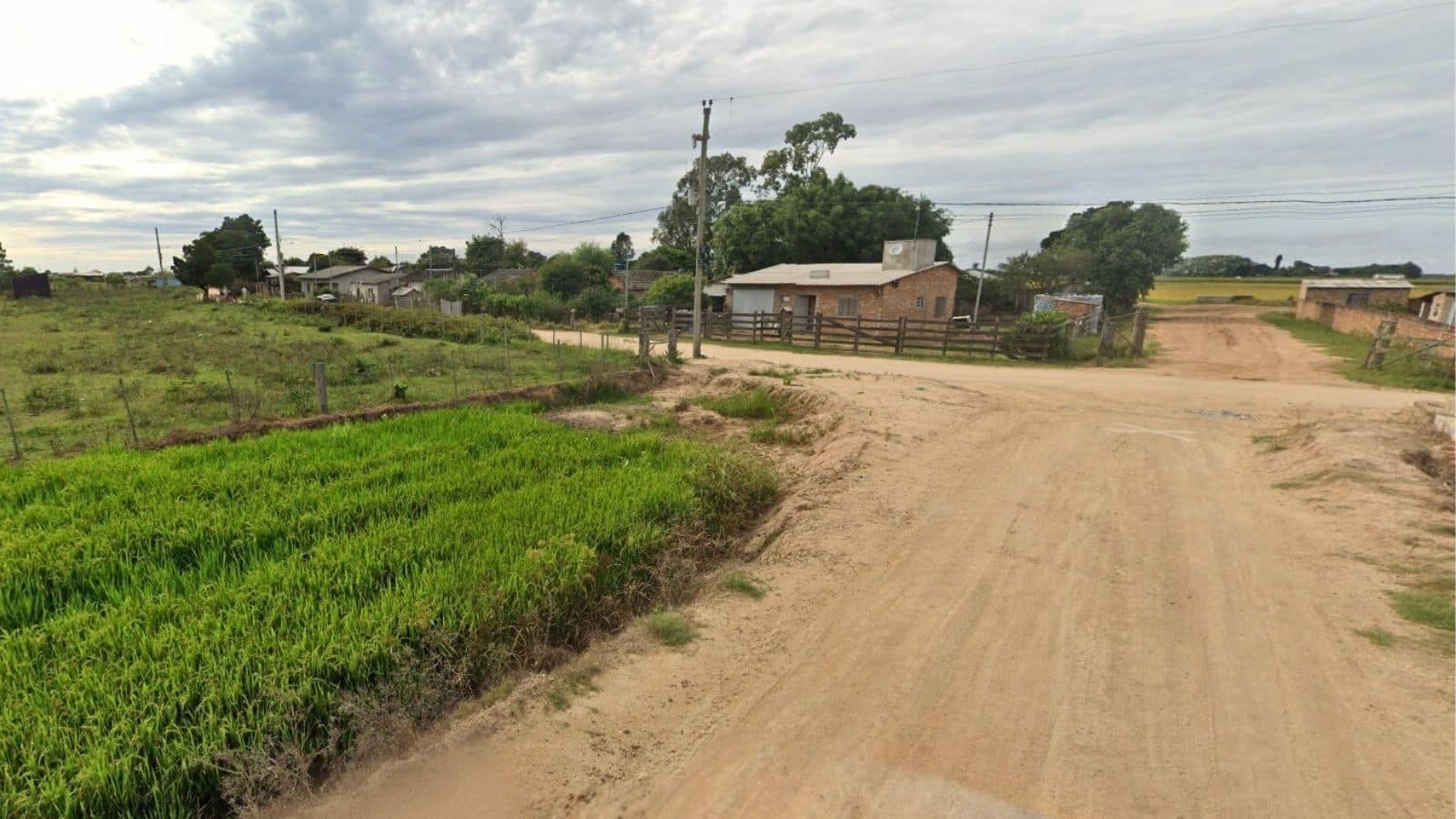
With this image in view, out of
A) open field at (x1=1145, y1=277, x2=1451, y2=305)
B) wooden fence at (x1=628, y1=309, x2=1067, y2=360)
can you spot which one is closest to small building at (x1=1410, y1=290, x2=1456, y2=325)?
wooden fence at (x1=628, y1=309, x2=1067, y2=360)

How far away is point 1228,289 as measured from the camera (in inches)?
2677

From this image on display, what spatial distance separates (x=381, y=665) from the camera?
3.35m

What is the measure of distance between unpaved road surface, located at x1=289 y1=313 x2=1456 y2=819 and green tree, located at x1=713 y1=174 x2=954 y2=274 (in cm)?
3441

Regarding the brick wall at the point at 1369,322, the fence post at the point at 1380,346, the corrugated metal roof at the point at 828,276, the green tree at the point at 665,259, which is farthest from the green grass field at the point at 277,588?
the green tree at the point at 665,259

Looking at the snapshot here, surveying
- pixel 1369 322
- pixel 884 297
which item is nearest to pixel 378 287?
pixel 884 297

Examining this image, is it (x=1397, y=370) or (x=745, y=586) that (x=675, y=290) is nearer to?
(x=1397, y=370)

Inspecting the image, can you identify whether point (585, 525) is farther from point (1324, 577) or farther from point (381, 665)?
point (1324, 577)

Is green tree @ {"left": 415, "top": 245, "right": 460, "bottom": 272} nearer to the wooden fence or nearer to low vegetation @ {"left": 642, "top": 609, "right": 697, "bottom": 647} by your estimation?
the wooden fence

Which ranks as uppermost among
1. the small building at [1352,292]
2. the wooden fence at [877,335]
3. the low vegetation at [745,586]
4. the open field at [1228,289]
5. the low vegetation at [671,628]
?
the open field at [1228,289]

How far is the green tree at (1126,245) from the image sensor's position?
1692 inches

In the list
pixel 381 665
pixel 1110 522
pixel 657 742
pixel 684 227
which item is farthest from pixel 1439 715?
pixel 684 227

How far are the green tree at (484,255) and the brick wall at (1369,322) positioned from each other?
7002 cm

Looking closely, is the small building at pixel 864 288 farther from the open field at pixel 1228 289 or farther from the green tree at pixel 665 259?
the open field at pixel 1228 289

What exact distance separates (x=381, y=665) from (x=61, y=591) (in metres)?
2.53
